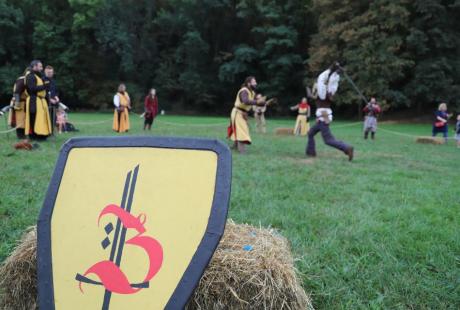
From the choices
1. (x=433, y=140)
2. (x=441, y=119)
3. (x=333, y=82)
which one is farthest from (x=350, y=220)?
(x=441, y=119)

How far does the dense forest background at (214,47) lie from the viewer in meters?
29.7

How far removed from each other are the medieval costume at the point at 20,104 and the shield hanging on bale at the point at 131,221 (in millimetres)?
8051

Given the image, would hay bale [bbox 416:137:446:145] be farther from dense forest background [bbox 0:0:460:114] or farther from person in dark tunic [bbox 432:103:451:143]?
dense forest background [bbox 0:0:460:114]

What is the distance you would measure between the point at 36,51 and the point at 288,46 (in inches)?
900

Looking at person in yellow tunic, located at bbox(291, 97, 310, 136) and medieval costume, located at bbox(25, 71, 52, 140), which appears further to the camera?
person in yellow tunic, located at bbox(291, 97, 310, 136)

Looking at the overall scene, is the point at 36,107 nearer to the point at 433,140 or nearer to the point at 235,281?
the point at 235,281

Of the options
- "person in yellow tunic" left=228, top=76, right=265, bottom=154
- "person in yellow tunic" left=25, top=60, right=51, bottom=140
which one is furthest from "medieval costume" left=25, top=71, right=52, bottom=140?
"person in yellow tunic" left=228, top=76, right=265, bottom=154

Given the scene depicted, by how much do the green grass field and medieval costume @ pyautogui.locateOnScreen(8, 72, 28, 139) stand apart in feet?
8.44

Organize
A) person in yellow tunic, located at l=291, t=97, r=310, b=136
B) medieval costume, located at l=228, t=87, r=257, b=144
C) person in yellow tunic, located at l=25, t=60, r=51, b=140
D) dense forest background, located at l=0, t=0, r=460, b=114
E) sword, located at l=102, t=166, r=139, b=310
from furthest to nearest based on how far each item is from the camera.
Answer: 1. dense forest background, located at l=0, t=0, r=460, b=114
2. person in yellow tunic, located at l=291, t=97, r=310, b=136
3. person in yellow tunic, located at l=25, t=60, r=51, b=140
4. medieval costume, located at l=228, t=87, r=257, b=144
5. sword, located at l=102, t=166, r=139, b=310

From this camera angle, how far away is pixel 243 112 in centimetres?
871

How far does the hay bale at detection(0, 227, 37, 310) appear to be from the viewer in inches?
82.3

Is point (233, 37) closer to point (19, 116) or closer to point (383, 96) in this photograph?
point (383, 96)

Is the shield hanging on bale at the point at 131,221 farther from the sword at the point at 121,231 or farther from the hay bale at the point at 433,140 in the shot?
the hay bale at the point at 433,140

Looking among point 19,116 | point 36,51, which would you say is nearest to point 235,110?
point 19,116
